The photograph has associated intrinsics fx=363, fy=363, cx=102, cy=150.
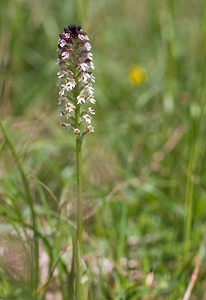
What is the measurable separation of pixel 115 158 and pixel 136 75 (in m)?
1.86

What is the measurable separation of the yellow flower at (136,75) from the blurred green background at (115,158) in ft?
0.05

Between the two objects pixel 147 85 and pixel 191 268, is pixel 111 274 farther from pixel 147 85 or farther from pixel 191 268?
pixel 147 85

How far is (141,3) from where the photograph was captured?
701cm

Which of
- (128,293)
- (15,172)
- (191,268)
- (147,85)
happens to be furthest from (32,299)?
(147,85)

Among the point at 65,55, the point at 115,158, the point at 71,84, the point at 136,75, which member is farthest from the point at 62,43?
the point at 136,75

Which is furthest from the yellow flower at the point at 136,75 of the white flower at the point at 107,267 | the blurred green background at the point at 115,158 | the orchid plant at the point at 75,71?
the orchid plant at the point at 75,71

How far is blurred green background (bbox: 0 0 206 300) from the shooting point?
2412mm

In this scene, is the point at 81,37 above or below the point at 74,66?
above

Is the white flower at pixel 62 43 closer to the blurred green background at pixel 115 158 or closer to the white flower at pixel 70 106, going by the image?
the white flower at pixel 70 106

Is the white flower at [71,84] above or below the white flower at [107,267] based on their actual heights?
above

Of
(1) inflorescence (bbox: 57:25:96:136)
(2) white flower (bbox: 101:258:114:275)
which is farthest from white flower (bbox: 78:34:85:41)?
(2) white flower (bbox: 101:258:114:275)

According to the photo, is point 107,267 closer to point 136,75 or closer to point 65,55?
point 65,55

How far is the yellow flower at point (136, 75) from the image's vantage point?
5.16 metres

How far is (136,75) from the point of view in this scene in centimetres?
520
